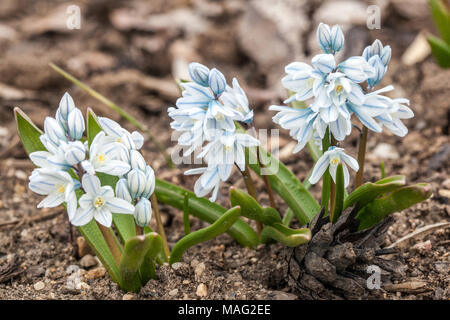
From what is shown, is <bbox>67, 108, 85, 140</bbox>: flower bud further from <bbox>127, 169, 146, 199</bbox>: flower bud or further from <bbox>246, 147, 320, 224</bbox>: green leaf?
<bbox>246, 147, 320, 224</bbox>: green leaf

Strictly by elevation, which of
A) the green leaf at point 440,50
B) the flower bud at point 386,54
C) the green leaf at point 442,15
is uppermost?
the green leaf at point 442,15

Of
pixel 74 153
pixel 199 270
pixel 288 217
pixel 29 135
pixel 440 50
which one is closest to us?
pixel 74 153

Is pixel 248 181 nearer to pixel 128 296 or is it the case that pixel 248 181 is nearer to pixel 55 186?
pixel 128 296

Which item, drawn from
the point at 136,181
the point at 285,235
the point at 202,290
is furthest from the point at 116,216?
the point at 285,235

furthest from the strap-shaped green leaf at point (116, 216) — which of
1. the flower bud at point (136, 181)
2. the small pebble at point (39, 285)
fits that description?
the small pebble at point (39, 285)

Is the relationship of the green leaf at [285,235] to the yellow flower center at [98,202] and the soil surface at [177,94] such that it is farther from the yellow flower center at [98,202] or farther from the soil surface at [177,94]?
the yellow flower center at [98,202]

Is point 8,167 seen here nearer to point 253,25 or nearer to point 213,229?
point 213,229
